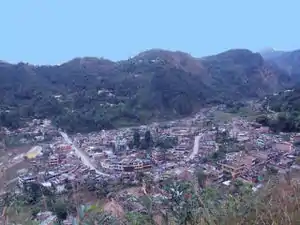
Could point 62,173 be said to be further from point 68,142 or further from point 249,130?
point 249,130

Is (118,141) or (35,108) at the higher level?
(35,108)

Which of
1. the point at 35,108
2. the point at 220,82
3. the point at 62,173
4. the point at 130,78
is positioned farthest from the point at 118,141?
the point at 220,82

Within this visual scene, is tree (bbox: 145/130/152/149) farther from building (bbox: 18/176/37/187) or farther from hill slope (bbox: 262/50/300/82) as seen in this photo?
hill slope (bbox: 262/50/300/82)

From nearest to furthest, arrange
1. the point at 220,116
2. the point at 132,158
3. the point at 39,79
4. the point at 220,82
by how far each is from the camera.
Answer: the point at 132,158, the point at 220,116, the point at 39,79, the point at 220,82

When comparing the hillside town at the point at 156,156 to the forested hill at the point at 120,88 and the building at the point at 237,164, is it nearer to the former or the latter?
the building at the point at 237,164

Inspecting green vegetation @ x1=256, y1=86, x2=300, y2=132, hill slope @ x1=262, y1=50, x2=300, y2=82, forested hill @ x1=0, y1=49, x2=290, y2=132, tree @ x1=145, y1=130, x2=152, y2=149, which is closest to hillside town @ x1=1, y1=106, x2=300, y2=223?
tree @ x1=145, y1=130, x2=152, y2=149

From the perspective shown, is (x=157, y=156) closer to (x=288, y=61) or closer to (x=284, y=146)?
(x=284, y=146)

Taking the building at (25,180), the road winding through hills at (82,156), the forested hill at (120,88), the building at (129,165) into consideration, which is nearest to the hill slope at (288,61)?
the forested hill at (120,88)
